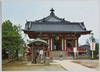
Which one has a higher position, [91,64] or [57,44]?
[57,44]

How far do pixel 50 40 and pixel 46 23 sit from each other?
2.60 m

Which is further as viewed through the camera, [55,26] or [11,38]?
[55,26]

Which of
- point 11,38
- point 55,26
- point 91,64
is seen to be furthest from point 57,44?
point 91,64

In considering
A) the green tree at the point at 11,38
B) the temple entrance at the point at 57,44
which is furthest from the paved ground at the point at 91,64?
the temple entrance at the point at 57,44

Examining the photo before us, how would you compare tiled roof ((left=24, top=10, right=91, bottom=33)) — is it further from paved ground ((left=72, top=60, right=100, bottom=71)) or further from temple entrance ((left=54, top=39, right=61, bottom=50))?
paved ground ((left=72, top=60, right=100, bottom=71))

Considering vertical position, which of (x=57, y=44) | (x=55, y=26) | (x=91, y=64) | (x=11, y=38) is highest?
(x=55, y=26)

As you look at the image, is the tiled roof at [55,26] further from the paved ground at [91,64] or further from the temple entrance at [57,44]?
the paved ground at [91,64]

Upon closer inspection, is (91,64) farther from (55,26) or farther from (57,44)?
(55,26)

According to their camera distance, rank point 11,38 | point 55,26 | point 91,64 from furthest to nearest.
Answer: point 55,26, point 11,38, point 91,64

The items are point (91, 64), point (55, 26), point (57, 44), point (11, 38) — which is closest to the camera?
point (91, 64)

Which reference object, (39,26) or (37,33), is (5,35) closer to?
(37,33)

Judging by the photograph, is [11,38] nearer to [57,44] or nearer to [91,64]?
[91,64]

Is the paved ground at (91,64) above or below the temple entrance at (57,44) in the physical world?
below

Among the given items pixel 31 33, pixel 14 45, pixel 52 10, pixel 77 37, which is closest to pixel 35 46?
pixel 14 45
